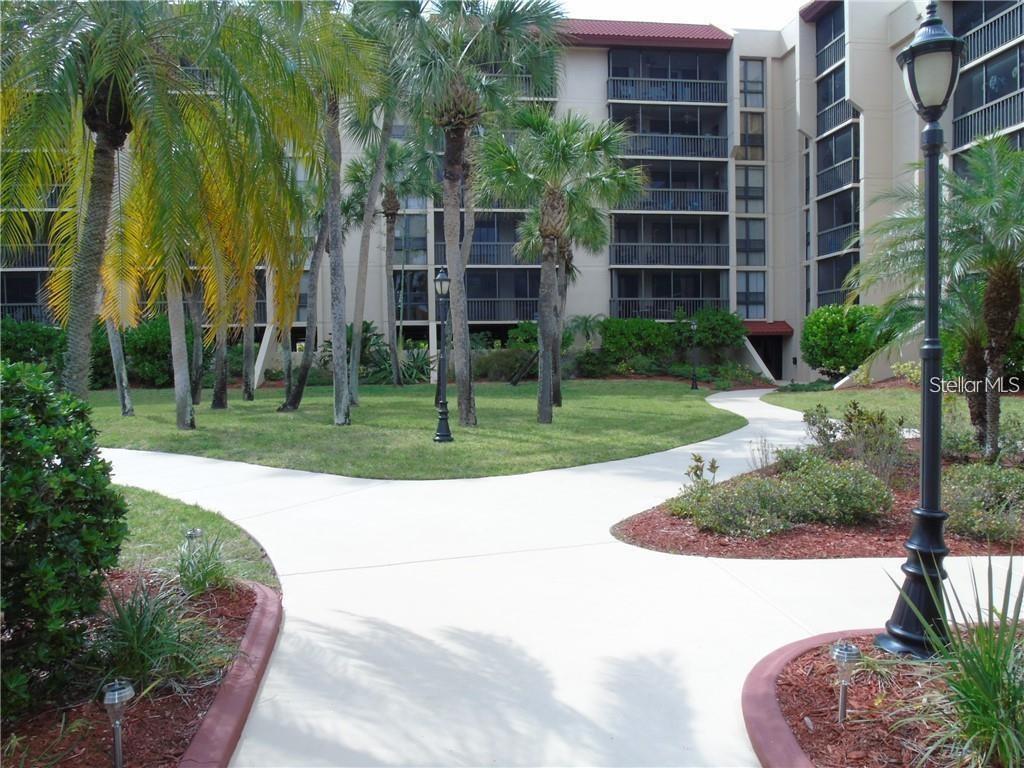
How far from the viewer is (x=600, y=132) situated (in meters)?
18.4

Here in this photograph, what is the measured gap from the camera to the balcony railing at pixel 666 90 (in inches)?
1486

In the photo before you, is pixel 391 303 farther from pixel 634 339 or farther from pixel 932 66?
pixel 932 66

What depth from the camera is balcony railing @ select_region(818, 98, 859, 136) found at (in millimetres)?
32000

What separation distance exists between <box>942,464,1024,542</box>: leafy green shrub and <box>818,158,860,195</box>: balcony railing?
26194mm

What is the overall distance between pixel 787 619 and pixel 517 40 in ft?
45.6

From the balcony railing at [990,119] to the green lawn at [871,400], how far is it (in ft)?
28.5

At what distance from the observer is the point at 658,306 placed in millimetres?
38562

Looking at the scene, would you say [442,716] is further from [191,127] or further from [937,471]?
[191,127]

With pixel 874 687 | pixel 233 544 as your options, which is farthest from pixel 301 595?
pixel 874 687

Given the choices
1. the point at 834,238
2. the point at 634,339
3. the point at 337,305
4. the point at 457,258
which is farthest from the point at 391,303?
the point at 834,238

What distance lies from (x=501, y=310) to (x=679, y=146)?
38.6ft

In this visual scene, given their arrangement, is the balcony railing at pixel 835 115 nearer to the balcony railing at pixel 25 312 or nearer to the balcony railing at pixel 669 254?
the balcony railing at pixel 669 254

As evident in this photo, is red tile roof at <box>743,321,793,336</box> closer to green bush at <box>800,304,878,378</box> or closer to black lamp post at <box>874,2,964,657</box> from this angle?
green bush at <box>800,304,878,378</box>

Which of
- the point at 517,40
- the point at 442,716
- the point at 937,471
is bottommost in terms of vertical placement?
the point at 442,716
